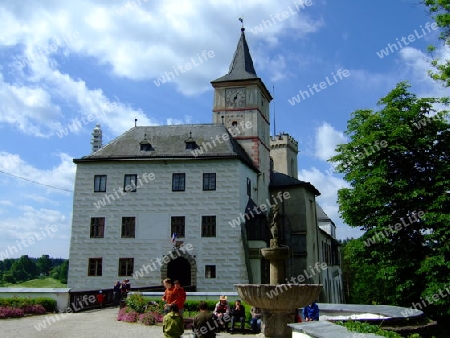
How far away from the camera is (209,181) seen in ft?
105

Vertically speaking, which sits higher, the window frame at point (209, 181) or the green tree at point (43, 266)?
the window frame at point (209, 181)

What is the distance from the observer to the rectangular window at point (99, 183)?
32653mm

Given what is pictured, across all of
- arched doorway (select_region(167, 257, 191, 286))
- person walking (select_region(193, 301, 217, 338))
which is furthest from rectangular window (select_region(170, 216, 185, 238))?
person walking (select_region(193, 301, 217, 338))

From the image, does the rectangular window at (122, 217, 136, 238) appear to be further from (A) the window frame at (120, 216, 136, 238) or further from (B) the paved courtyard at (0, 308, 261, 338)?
(B) the paved courtyard at (0, 308, 261, 338)

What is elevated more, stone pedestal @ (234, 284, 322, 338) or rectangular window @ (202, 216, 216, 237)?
rectangular window @ (202, 216, 216, 237)

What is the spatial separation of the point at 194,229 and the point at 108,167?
8.15m

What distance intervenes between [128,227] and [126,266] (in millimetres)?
2774

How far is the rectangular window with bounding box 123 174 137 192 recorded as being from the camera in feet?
106

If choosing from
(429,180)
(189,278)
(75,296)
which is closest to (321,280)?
(189,278)

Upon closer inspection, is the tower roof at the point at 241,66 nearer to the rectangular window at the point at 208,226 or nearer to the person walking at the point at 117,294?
the rectangular window at the point at 208,226

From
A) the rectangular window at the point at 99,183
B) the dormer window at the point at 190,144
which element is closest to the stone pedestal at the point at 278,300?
the dormer window at the point at 190,144

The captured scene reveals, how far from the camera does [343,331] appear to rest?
26.2 ft

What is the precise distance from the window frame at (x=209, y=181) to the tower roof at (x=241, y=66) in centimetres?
1124

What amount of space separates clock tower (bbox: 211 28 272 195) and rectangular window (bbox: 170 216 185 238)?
8753 mm
